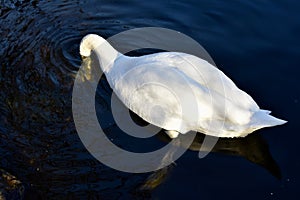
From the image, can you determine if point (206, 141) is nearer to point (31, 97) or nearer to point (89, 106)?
point (89, 106)

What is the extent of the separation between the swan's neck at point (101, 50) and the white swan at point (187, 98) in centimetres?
63

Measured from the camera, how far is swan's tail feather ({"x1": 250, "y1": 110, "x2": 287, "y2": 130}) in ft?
18.5

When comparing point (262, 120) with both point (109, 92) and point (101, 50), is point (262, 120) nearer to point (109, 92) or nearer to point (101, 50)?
point (109, 92)

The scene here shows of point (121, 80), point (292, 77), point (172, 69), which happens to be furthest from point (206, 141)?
point (292, 77)

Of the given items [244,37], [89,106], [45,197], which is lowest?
[45,197]

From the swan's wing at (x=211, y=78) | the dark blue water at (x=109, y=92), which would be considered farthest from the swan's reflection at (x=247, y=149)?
the swan's wing at (x=211, y=78)

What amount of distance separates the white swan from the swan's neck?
635mm

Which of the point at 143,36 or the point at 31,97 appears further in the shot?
the point at 143,36

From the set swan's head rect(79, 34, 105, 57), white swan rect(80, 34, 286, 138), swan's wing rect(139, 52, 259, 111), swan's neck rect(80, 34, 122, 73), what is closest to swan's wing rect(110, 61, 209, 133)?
white swan rect(80, 34, 286, 138)

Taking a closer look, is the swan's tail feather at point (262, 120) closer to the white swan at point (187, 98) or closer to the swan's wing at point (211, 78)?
the white swan at point (187, 98)

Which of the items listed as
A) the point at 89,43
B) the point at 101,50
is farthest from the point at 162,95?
the point at 89,43

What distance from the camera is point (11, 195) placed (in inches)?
213

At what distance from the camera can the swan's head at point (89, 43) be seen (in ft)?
25.2

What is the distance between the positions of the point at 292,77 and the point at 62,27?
12.8 ft
